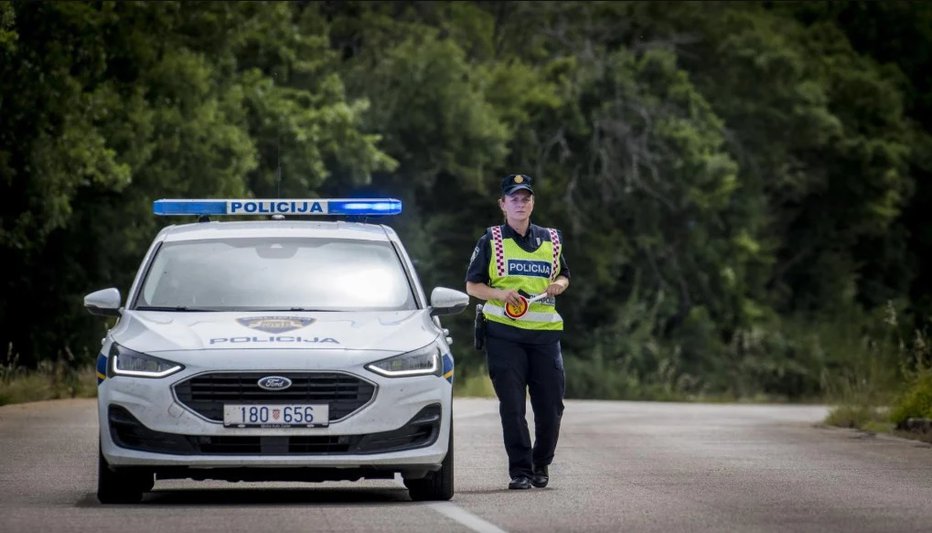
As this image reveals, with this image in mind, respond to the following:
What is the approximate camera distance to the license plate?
12.0m

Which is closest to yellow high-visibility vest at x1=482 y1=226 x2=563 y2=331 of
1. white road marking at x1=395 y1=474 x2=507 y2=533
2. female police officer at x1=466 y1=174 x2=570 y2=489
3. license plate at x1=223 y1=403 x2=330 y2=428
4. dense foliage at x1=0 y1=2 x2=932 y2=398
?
female police officer at x1=466 y1=174 x2=570 y2=489

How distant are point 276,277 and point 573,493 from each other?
7.00 feet

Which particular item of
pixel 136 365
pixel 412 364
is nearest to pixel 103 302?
pixel 136 365

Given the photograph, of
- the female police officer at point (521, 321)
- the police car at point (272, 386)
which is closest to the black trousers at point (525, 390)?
the female police officer at point (521, 321)

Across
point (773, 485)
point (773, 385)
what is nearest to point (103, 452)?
point (773, 485)

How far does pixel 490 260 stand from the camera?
1383cm

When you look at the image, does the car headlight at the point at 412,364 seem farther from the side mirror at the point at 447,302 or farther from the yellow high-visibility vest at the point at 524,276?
the yellow high-visibility vest at the point at 524,276

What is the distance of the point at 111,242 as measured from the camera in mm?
39062

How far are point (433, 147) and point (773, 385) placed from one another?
10596 millimetres

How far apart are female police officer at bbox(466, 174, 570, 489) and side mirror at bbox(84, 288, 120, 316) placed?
7.22 feet

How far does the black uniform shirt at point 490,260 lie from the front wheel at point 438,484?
4.10 ft

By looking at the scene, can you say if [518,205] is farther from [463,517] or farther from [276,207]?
[463,517]

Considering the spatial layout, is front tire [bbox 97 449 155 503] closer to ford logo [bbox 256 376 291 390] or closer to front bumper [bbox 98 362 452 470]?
front bumper [bbox 98 362 452 470]

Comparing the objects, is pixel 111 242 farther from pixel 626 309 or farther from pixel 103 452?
pixel 103 452
